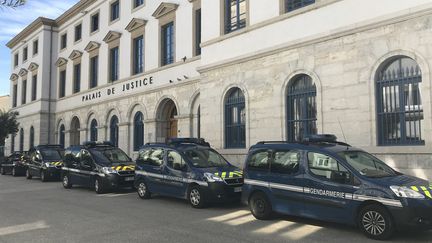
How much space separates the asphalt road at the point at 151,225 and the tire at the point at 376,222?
22cm

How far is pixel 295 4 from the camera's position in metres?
14.4

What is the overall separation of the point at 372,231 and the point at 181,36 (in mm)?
15259

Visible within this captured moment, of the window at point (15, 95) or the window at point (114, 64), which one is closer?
the window at point (114, 64)

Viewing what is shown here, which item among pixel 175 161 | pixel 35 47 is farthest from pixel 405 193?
pixel 35 47

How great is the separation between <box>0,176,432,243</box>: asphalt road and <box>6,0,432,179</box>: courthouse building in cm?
410

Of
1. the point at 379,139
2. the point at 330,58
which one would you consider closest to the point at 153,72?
the point at 330,58

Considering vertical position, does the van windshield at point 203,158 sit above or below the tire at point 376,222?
above

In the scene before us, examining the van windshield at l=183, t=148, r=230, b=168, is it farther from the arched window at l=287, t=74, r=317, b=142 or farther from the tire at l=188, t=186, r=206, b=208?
the arched window at l=287, t=74, r=317, b=142

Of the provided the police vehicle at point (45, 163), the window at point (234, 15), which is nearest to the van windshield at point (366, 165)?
the window at point (234, 15)

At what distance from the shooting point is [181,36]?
20.7 m

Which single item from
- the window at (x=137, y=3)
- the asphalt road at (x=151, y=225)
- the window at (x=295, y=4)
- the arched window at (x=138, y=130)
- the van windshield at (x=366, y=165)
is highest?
the window at (x=137, y=3)

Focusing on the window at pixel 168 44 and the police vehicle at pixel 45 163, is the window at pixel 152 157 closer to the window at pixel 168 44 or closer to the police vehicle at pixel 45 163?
the police vehicle at pixel 45 163

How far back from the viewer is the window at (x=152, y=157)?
1238cm

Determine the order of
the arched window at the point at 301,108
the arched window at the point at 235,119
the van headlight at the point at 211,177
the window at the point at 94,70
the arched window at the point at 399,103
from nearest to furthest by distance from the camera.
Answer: the van headlight at the point at 211,177 → the arched window at the point at 399,103 → the arched window at the point at 301,108 → the arched window at the point at 235,119 → the window at the point at 94,70
